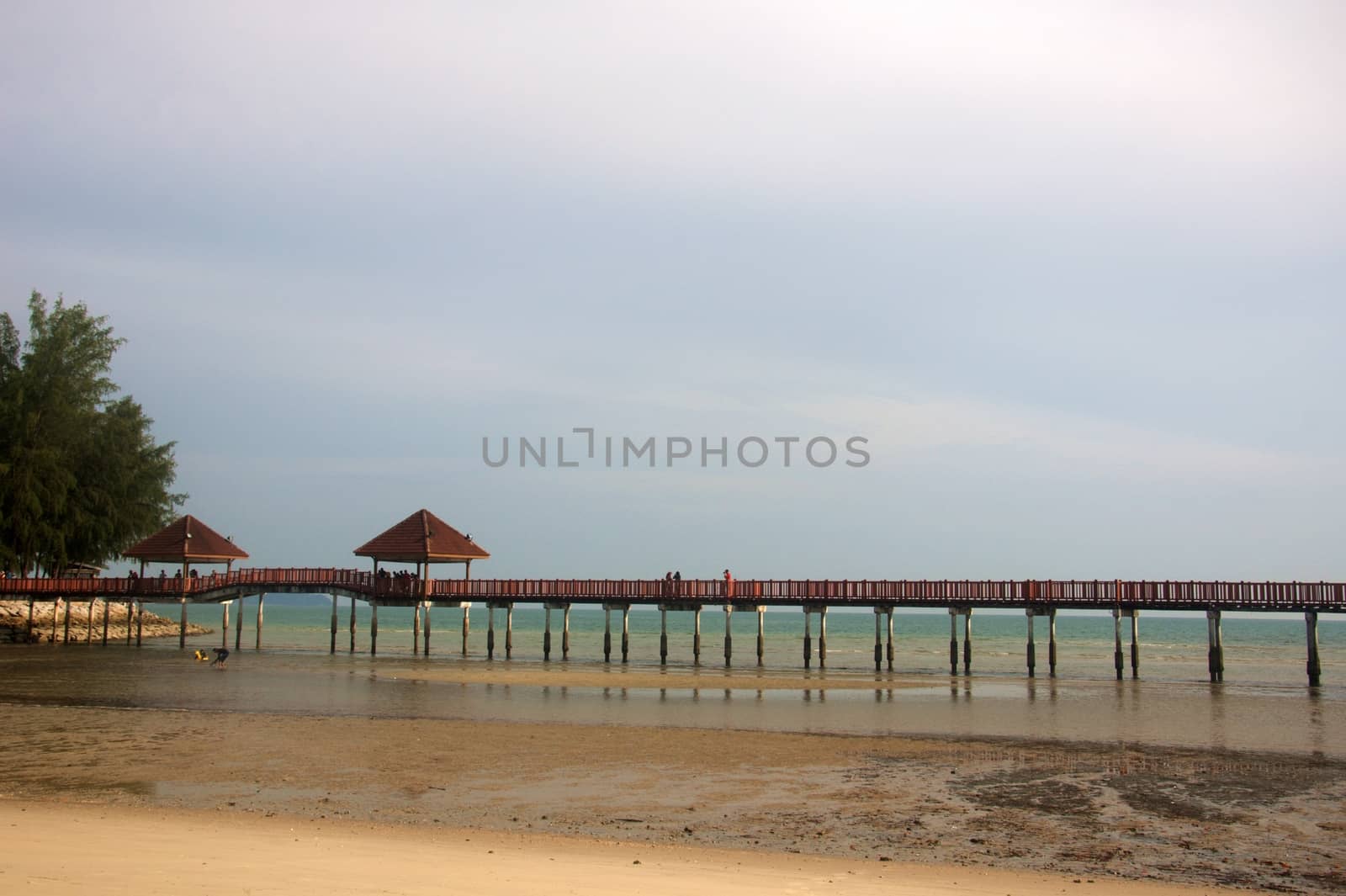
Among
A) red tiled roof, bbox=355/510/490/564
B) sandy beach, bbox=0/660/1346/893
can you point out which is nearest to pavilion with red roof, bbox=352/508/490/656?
red tiled roof, bbox=355/510/490/564

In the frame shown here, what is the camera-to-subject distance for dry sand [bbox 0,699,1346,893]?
10.2 metres

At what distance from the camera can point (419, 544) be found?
46188 millimetres

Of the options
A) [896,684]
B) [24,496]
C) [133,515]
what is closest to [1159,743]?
[896,684]

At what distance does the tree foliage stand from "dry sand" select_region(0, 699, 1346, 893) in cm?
4026

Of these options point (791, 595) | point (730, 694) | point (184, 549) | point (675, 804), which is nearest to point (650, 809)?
point (675, 804)

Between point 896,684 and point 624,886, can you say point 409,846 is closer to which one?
point 624,886

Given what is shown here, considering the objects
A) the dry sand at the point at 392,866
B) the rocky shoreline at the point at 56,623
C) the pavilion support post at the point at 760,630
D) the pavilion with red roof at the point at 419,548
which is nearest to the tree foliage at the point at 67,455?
the rocky shoreline at the point at 56,623

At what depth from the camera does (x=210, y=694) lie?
2744 cm

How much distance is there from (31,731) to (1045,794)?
54.2ft

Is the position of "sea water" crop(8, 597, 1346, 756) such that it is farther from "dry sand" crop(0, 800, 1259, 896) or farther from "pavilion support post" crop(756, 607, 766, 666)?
"dry sand" crop(0, 800, 1259, 896)

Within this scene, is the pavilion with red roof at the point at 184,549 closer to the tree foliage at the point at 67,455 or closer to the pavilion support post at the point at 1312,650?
the tree foliage at the point at 67,455

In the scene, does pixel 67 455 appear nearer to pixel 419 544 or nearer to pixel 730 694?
pixel 419 544

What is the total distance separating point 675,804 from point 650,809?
446mm

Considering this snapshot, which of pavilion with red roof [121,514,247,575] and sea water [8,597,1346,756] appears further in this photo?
pavilion with red roof [121,514,247,575]
